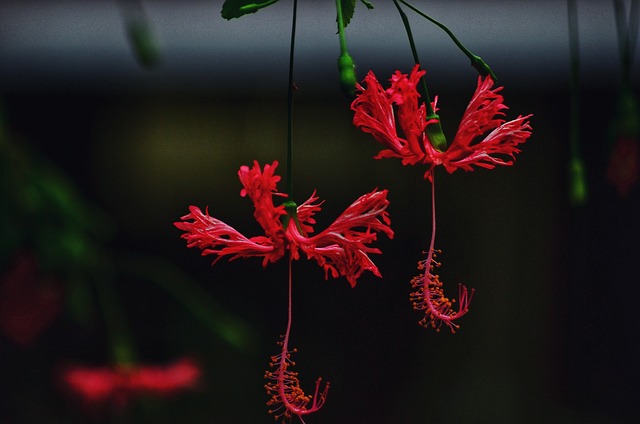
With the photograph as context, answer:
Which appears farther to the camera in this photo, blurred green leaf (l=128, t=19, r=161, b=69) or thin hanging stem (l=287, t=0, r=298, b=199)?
blurred green leaf (l=128, t=19, r=161, b=69)

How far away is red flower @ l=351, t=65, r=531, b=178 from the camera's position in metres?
0.58

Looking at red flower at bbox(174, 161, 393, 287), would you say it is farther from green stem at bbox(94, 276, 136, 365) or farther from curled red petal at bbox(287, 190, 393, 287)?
green stem at bbox(94, 276, 136, 365)

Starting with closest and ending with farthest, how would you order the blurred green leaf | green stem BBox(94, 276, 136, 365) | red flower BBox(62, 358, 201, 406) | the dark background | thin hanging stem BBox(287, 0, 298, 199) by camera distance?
thin hanging stem BBox(287, 0, 298, 199)
the blurred green leaf
red flower BBox(62, 358, 201, 406)
green stem BBox(94, 276, 136, 365)
the dark background

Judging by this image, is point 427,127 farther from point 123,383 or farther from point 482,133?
point 123,383

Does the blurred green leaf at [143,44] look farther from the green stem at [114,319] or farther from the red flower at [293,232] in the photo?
the green stem at [114,319]

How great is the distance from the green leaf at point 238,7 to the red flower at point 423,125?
2.7 inches

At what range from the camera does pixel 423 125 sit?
0.60m

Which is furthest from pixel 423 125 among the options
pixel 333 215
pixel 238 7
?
pixel 333 215

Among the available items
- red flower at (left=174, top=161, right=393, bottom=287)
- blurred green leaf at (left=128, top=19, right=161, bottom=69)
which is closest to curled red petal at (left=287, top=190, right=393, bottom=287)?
red flower at (left=174, top=161, right=393, bottom=287)

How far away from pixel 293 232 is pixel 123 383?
0.80 m

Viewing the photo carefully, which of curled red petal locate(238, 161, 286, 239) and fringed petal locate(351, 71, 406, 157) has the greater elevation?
fringed petal locate(351, 71, 406, 157)

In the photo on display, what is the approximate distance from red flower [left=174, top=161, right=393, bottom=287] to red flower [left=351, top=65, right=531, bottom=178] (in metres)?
0.03

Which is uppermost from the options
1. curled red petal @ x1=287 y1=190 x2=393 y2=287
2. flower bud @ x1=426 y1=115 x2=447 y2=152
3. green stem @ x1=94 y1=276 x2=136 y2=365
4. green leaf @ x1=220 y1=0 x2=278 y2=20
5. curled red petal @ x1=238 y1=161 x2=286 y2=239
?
green leaf @ x1=220 y1=0 x2=278 y2=20

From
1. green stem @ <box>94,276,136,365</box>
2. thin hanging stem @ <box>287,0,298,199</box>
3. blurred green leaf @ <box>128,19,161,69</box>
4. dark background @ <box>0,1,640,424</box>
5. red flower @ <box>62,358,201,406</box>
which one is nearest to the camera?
thin hanging stem @ <box>287,0,298,199</box>
